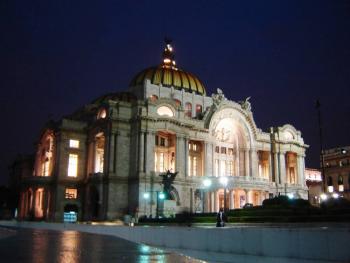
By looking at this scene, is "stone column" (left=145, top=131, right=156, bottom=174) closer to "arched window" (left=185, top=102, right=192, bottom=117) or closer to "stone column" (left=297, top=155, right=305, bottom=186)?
"arched window" (left=185, top=102, right=192, bottom=117)

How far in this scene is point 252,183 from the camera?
71188mm

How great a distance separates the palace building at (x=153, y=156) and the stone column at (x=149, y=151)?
0.16m

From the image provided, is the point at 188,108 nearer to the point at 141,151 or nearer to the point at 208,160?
the point at 208,160

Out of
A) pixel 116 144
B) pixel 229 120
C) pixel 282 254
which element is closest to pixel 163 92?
pixel 229 120

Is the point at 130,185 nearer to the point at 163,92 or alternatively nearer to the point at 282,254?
the point at 163,92

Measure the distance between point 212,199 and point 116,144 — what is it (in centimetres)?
1812

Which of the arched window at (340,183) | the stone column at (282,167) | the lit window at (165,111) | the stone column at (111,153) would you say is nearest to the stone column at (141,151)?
the stone column at (111,153)

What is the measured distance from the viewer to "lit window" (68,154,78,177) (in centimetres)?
7211

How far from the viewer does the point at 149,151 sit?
6544 cm

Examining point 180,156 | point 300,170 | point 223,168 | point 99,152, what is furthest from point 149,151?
point 300,170

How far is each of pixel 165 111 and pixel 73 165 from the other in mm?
18137

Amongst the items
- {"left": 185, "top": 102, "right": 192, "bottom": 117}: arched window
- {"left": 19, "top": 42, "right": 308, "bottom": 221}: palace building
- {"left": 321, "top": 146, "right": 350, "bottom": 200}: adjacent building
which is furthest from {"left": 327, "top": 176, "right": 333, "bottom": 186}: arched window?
{"left": 185, "top": 102, "right": 192, "bottom": 117}: arched window

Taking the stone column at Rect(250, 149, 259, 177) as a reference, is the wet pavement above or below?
below

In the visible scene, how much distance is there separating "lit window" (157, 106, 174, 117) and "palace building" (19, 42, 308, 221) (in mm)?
162
